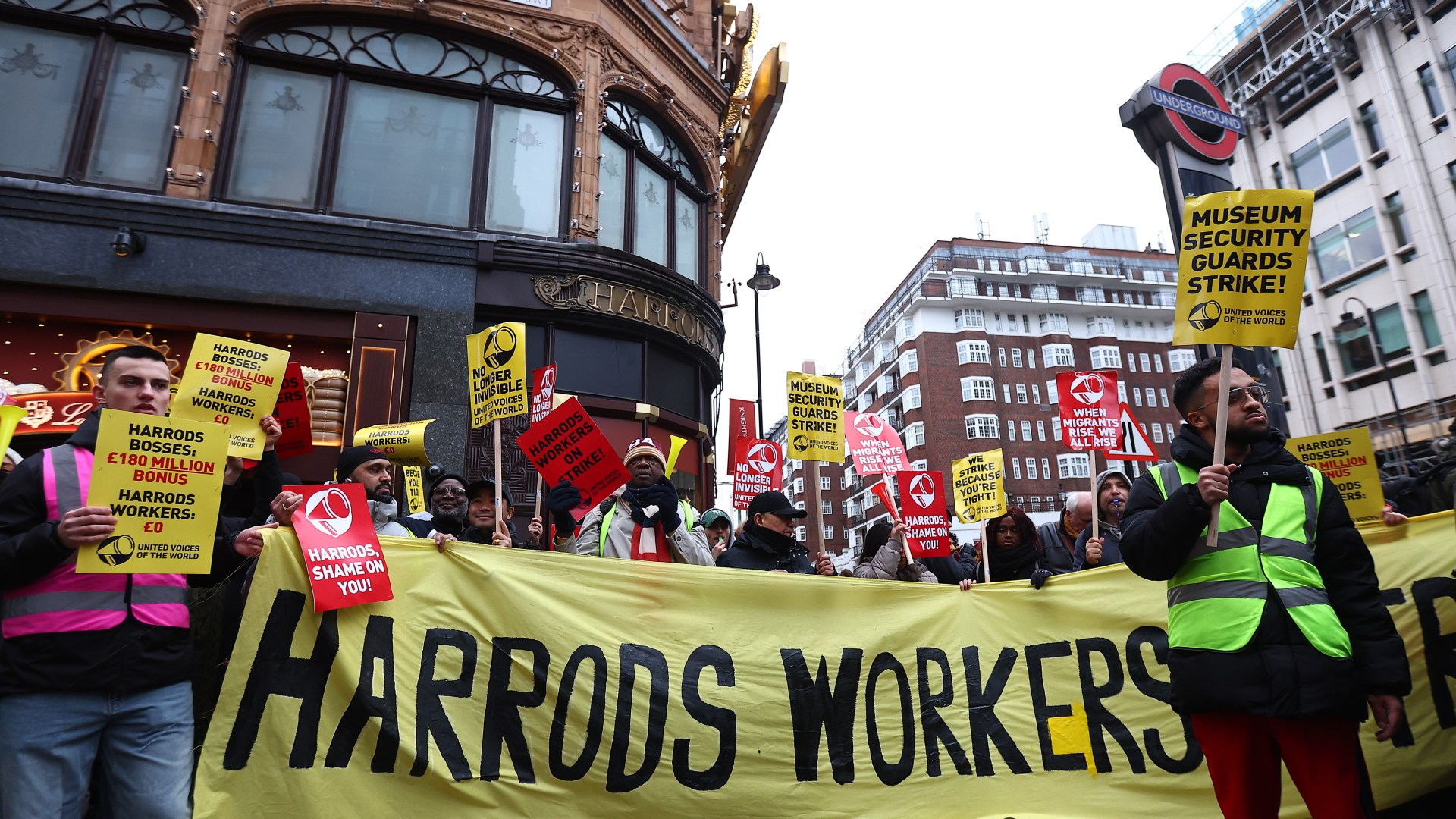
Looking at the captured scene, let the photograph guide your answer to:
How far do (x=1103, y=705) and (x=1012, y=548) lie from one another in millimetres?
1980

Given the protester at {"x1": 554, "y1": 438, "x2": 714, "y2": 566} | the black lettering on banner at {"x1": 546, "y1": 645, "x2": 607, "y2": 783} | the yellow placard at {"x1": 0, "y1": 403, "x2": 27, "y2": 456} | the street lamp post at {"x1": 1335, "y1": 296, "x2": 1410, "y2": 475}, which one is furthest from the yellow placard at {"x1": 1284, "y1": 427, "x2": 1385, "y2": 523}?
the street lamp post at {"x1": 1335, "y1": 296, "x2": 1410, "y2": 475}

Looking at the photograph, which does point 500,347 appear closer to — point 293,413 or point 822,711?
point 293,413

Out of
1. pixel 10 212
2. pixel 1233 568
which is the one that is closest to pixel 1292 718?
pixel 1233 568

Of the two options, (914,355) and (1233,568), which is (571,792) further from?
(914,355)

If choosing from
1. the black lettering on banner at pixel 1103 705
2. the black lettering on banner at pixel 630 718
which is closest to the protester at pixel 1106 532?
the black lettering on banner at pixel 1103 705

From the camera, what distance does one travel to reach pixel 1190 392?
11.2 ft

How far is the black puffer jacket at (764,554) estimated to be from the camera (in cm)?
580

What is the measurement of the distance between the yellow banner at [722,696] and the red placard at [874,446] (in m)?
3.09

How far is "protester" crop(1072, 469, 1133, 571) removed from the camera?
5.71 metres

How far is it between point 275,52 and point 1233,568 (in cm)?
1297

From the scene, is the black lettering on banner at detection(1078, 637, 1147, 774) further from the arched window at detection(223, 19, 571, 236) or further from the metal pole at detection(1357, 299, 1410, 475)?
the metal pole at detection(1357, 299, 1410, 475)

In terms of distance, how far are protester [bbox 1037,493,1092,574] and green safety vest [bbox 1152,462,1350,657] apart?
3435mm

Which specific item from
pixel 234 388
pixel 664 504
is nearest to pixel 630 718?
pixel 664 504

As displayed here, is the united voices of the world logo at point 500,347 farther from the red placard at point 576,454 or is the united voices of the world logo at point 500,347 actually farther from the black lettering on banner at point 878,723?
the black lettering on banner at point 878,723
